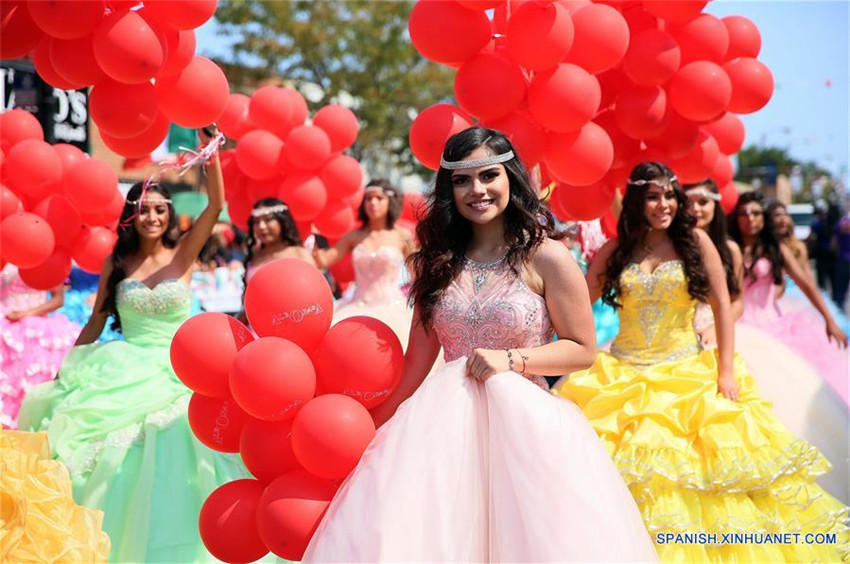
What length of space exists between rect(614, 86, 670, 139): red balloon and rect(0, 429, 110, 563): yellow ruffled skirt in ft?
11.0

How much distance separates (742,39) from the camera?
5.22 metres

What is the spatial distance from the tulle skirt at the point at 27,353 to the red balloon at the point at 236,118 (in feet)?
6.71

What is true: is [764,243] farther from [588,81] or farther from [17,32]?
[17,32]

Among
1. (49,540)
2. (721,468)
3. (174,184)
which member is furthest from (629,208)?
(174,184)

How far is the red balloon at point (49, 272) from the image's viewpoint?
575 cm

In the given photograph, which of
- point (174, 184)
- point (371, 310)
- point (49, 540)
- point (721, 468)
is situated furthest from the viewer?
point (174, 184)

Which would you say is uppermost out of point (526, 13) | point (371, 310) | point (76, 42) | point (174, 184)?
point (526, 13)

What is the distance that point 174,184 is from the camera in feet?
72.9

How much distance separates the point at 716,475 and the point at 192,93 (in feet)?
9.58

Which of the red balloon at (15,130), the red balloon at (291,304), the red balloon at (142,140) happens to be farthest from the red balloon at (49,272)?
the red balloon at (291,304)

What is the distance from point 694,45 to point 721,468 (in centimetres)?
239

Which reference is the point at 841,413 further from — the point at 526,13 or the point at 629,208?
the point at 526,13

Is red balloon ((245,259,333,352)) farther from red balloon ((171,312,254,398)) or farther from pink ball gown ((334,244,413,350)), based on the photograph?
pink ball gown ((334,244,413,350))

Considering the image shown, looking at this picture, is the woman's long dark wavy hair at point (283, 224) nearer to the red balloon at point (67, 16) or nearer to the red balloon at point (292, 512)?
the red balloon at point (67, 16)
